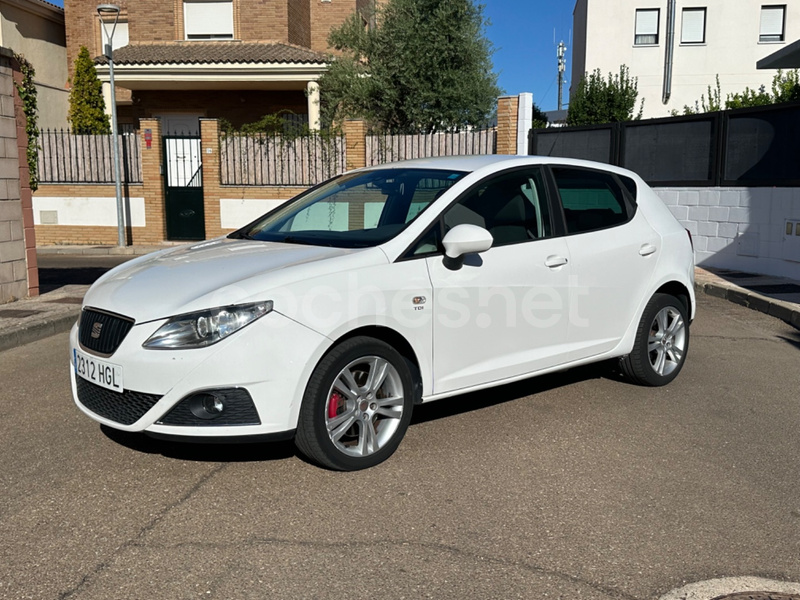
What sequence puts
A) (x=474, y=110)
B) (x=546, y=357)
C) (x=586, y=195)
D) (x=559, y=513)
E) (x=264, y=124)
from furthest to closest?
1. (x=474, y=110)
2. (x=264, y=124)
3. (x=586, y=195)
4. (x=546, y=357)
5. (x=559, y=513)

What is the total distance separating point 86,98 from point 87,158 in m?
9.22

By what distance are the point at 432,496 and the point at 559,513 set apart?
1.98 feet

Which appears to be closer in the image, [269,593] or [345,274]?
[269,593]

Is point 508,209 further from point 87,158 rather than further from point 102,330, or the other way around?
point 87,158

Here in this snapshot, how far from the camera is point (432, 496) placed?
3.85 m

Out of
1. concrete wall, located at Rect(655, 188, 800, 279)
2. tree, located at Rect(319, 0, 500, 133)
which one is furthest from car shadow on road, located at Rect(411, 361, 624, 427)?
tree, located at Rect(319, 0, 500, 133)

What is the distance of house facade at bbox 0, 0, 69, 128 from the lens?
27.4 metres

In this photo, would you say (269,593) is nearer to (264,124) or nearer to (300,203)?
(300,203)

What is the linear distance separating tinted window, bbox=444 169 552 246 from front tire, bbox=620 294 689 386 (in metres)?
1.20

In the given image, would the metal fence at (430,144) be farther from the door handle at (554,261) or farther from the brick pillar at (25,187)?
the door handle at (554,261)

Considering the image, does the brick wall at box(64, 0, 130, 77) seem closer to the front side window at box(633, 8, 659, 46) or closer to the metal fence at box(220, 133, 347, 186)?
the metal fence at box(220, 133, 347, 186)

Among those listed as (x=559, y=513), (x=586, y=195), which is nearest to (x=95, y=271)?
(x=586, y=195)

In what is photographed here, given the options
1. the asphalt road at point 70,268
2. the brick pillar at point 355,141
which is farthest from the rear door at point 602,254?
the brick pillar at point 355,141

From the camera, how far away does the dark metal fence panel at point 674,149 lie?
13.1 metres
